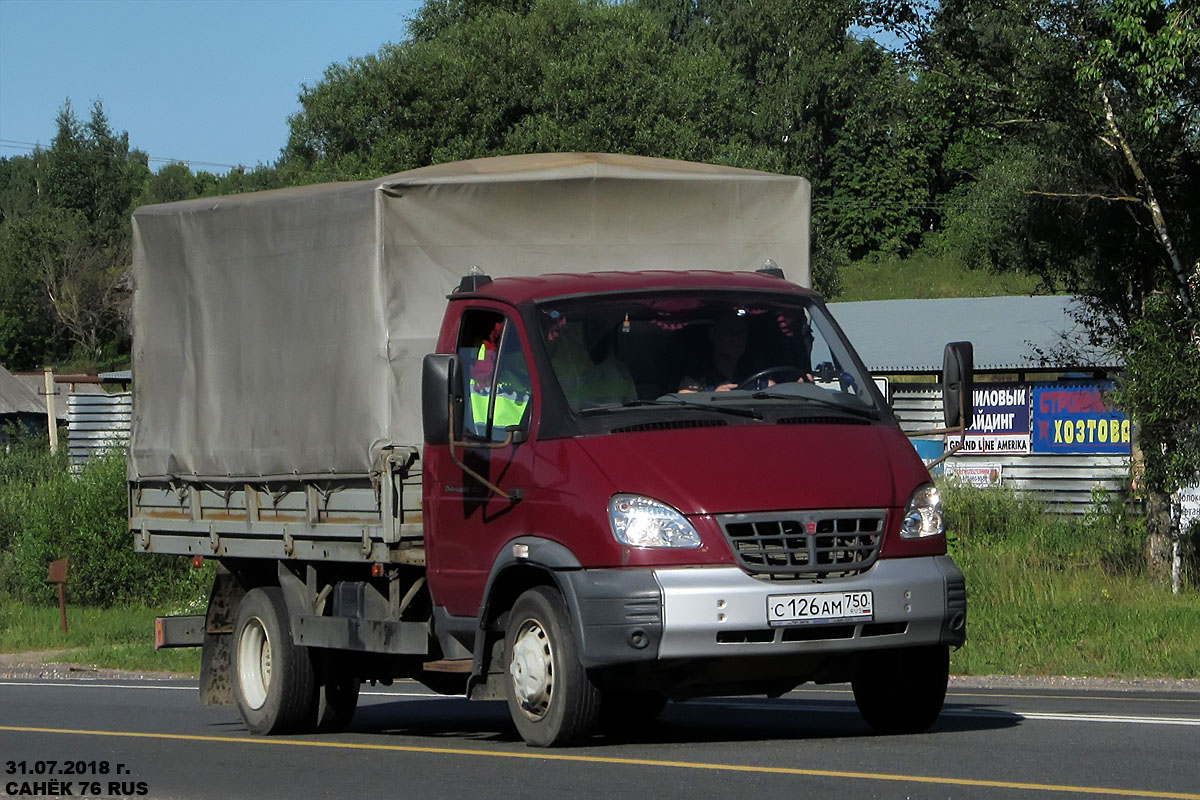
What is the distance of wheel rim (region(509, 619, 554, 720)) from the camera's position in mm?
8930

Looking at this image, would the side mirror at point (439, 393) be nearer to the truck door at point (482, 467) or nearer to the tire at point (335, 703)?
the truck door at point (482, 467)

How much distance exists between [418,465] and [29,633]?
2174 centimetres

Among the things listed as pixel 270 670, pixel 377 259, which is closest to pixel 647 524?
pixel 377 259

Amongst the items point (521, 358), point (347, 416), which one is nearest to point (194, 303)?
point (347, 416)

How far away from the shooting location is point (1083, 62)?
19828mm

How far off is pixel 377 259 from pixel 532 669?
2.78 meters

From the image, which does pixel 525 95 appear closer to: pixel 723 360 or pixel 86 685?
pixel 86 685

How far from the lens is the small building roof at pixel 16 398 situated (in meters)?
A: 78.0

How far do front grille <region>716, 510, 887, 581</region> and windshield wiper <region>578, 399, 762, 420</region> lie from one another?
672 mm

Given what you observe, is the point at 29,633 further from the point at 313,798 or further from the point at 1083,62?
the point at 313,798

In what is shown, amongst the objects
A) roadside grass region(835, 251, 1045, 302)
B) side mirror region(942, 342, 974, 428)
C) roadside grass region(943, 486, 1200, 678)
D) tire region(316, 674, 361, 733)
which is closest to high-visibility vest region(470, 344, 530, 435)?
side mirror region(942, 342, 974, 428)

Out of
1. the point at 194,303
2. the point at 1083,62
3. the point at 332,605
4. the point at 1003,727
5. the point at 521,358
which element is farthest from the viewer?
the point at 1083,62

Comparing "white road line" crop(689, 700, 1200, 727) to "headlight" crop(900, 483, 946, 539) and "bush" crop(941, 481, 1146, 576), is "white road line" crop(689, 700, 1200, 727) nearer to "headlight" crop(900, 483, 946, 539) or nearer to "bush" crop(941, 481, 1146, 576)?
"headlight" crop(900, 483, 946, 539)

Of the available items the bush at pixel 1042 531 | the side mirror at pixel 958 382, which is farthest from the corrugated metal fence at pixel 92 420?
the side mirror at pixel 958 382
